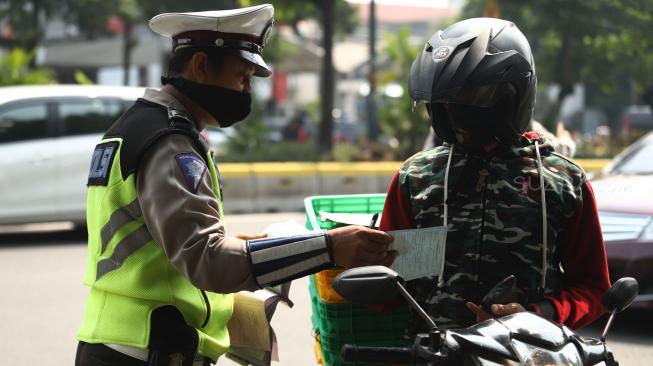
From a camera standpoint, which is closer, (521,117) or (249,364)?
(521,117)

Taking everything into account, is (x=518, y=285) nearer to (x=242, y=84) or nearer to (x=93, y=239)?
(x=242, y=84)

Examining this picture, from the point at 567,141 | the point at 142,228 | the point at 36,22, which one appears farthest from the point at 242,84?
the point at 36,22

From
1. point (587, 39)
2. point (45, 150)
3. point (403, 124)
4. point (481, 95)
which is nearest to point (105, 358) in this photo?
point (481, 95)

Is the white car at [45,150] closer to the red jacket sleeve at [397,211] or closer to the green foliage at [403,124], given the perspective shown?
the green foliage at [403,124]

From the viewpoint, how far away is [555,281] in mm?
2893

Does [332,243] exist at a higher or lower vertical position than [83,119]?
higher

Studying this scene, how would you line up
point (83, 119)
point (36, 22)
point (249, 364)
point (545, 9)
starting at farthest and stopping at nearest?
1. point (36, 22)
2. point (545, 9)
3. point (83, 119)
4. point (249, 364)

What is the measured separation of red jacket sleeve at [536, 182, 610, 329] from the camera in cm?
287

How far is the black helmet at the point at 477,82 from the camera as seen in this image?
276 centimetres

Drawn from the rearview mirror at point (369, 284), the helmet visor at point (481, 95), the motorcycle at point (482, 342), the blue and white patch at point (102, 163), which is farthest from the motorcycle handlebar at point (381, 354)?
the blue and white patch at point (102, 163)

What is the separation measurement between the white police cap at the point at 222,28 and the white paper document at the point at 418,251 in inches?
25.5

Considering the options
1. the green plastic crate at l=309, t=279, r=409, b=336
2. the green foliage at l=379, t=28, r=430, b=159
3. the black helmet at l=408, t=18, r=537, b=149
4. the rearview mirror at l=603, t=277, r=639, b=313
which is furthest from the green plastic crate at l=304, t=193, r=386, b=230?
the green foliage at l=379, t=28, r=430, b=159

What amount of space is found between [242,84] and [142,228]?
19.6 inches

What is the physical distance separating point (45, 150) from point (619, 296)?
379 inches
